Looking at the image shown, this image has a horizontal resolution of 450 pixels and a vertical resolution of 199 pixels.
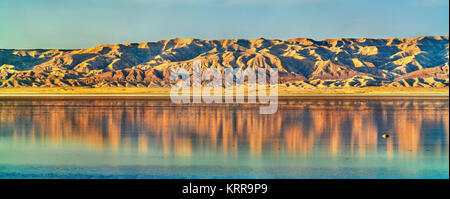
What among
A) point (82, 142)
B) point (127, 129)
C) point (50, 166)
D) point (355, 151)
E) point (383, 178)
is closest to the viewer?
point (383, 178)

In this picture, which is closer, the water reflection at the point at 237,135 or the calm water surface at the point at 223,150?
the calm water surface at the point at 223,150

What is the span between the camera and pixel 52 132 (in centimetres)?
2727

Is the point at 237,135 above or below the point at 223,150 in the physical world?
above

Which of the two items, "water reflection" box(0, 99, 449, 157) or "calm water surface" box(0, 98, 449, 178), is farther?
"water reflection" box(0, 99, 449, 157)

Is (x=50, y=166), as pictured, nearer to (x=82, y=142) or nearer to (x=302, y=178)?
(x=82, y=142)

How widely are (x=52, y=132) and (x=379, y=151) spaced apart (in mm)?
17167

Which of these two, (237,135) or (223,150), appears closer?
(223,150)

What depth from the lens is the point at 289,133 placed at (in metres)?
26.7
